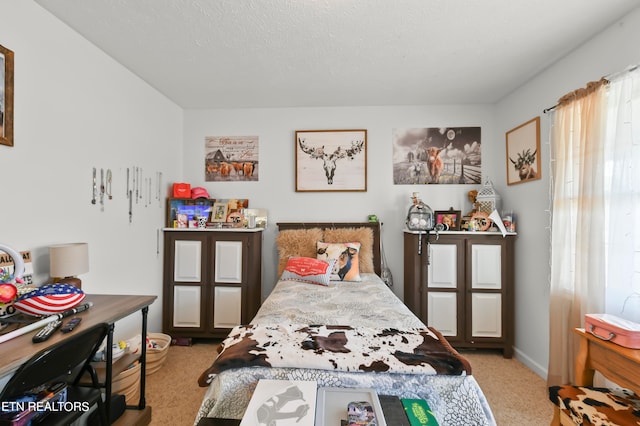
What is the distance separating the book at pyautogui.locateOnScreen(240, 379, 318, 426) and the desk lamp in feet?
4.51

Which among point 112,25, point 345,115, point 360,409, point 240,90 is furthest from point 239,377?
point 345,115

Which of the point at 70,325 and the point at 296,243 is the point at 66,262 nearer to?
the point at 70,325

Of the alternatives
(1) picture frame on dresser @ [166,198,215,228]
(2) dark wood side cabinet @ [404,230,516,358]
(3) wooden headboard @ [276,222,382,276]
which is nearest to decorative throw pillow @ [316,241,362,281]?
(3) wooden headboard @ [276,222,382,276]

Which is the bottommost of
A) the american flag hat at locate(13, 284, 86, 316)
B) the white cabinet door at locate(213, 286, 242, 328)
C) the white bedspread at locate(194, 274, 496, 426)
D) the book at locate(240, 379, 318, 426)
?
the white cabinet door at locate(213, 286, 242, 328)

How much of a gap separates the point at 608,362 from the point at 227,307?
2.81 metres

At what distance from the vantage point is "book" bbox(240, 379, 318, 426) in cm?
92

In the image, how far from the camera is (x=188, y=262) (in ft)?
9.11

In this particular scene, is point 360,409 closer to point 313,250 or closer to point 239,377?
point 239,377

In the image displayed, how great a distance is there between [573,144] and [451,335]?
6.30 feet

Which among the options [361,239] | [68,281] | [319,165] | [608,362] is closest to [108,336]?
[68,281]

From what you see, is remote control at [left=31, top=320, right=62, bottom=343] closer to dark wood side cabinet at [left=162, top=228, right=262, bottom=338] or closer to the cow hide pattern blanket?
the cow hide pattern blanket

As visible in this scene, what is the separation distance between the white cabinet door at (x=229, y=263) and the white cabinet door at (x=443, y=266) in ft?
6.36

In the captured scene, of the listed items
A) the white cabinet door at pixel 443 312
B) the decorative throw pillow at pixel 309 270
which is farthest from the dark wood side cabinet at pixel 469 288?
the decorative throw pillow at pixel 309 270

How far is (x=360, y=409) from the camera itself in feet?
3.20
